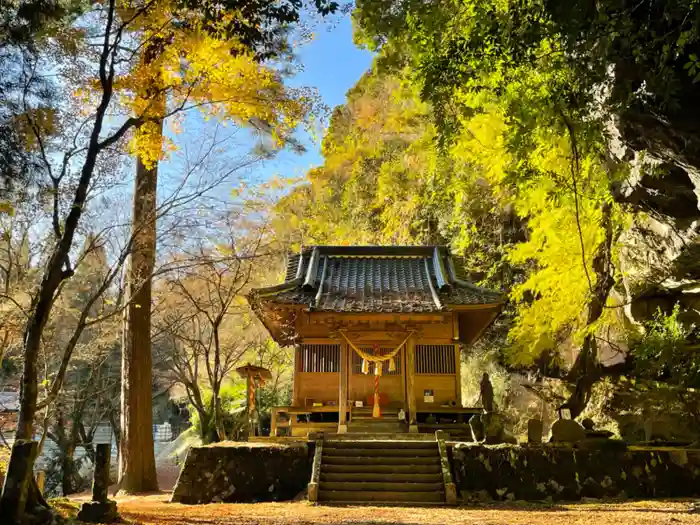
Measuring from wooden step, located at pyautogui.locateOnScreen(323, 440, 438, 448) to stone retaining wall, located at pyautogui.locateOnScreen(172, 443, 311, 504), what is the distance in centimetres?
54

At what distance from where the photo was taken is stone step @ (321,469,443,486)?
29.5ft

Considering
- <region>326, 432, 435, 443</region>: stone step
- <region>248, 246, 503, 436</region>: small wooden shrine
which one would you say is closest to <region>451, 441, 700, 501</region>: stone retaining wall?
<region>326, 432, 435, 443</region>: stone step

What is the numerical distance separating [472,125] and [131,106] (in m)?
7.80

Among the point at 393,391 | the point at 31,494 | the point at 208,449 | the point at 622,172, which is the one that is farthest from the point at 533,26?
the point at 393,391

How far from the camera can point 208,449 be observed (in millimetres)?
9734

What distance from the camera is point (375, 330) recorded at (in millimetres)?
12328

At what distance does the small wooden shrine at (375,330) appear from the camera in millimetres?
11531

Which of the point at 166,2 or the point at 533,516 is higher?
the point at 166,2

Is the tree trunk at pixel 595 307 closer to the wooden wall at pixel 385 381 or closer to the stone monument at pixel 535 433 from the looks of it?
the stone monument at pixel 535 433

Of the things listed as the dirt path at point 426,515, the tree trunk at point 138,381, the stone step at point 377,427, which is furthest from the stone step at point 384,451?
the tree trunk at point 138,381

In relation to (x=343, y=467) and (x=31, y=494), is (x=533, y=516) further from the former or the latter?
(x=31, y=494)

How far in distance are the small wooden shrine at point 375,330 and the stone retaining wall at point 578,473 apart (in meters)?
1.88

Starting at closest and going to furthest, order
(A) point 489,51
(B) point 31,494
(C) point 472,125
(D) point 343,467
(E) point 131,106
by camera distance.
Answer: (B) point 31,494
(A) point 489,51
(E) point 131,106
(D) point 343,467
(C) point 472,125

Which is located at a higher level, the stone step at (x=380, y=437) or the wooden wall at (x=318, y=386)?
the wooden wall at (x=318, y=386)
